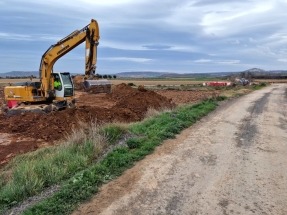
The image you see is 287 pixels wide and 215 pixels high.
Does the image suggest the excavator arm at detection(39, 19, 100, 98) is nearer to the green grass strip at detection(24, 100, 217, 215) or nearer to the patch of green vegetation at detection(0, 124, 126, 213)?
the green grass strip at detection(24, 100, 217, 215)

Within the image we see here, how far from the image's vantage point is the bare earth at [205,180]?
6.55 metres

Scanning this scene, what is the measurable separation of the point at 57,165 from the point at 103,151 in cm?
163

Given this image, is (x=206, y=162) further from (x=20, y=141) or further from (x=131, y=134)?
(x=20, y=141)

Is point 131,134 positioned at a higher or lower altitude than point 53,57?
lower

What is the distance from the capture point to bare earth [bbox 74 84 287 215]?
6551 mm

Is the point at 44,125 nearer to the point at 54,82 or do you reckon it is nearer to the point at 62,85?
the point at 62,85

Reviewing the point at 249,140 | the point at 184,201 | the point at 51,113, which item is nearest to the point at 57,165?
the point at 184,201

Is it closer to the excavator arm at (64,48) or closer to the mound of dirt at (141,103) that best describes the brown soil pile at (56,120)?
the mound of dirt at (141,103)

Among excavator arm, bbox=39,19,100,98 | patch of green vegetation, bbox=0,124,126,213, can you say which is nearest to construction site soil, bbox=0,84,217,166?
excavator arm, bbox=39,19,100,98

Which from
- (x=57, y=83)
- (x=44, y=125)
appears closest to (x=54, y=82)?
(x=57, y=83)

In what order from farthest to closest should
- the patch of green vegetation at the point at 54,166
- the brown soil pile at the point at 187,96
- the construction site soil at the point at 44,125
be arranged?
1. the brown soil pile at the point at 187,96
2. the construction site soil at the point at 44,125
3. the patch of green vegetation at the point at 54,166

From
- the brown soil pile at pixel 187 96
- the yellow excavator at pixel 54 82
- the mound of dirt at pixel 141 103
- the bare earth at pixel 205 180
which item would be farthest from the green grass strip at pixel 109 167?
the brown soil pile at pixel 187 96

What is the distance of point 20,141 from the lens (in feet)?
51.3

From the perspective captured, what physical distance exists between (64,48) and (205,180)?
15.4 m
